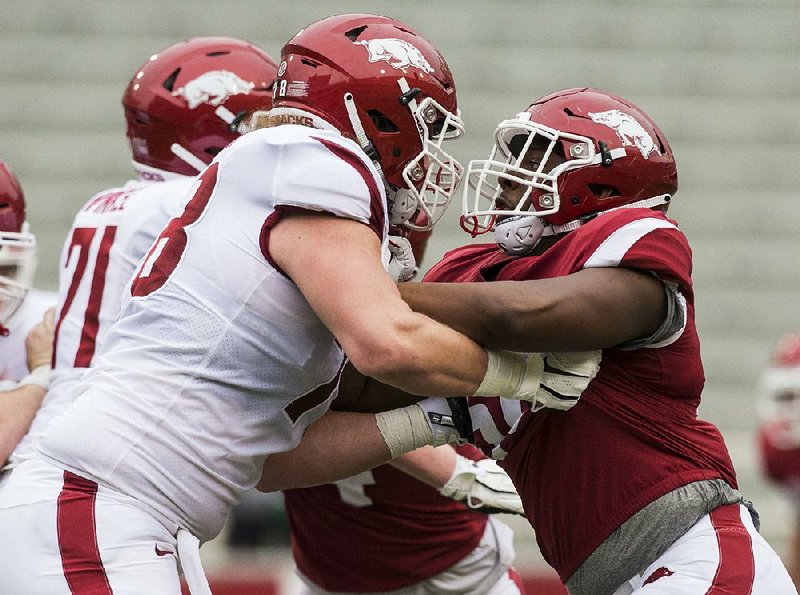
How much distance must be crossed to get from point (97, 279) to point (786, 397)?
4154mm

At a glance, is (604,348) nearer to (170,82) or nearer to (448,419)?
(448,419)

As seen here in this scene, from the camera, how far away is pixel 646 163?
10.1 feet

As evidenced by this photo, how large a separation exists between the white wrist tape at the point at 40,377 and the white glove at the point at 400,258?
3.36 ft

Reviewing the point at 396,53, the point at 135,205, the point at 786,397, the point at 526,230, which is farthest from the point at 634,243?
the point at 786,397

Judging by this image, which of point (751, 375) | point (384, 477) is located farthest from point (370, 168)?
point (751, 375)

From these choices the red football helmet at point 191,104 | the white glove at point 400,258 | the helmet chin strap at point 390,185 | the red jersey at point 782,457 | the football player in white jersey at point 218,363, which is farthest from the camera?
the red jersey at point 782,457

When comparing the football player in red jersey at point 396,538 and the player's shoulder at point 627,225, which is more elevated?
the player's shoulder at point 627,225

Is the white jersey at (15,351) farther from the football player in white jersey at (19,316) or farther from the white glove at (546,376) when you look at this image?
the white glove at (546,376)

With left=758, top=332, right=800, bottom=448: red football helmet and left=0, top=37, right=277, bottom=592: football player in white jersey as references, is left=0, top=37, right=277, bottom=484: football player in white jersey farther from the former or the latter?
left=758, top=332, right=800, bottom=448: red football helmet

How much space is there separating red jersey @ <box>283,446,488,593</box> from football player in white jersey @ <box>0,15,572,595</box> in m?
1.35

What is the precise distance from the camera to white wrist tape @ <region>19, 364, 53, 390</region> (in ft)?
12.1

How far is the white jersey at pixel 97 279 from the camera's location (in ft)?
11.8

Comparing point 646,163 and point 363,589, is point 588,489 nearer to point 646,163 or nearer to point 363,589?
point 646,163

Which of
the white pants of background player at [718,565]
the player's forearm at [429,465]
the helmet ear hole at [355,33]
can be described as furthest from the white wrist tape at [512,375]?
the player's forearm at [429,465]
